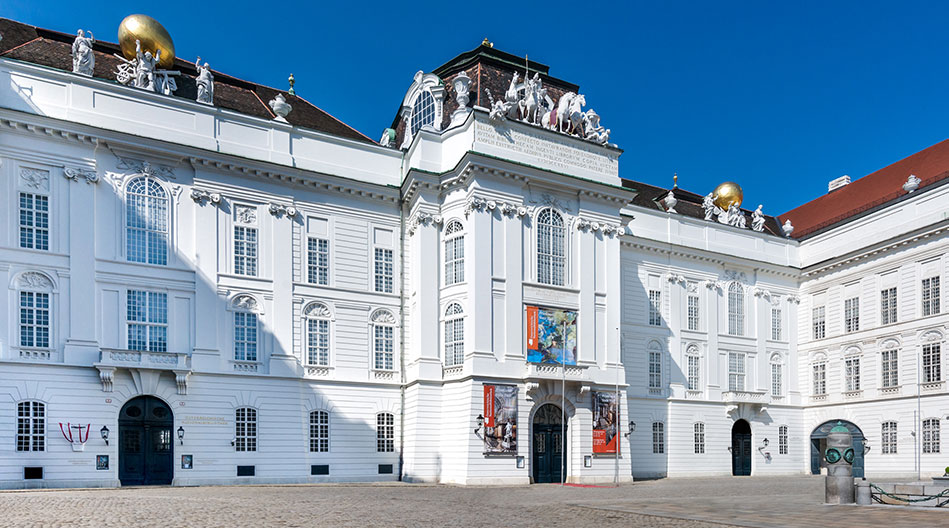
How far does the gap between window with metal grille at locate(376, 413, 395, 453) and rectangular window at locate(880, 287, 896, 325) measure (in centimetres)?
2949

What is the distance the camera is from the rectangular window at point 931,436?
44562 mm

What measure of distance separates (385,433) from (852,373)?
96.2 ft

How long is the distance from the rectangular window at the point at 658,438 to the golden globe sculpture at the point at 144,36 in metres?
32.2

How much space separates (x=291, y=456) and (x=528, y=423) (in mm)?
10678

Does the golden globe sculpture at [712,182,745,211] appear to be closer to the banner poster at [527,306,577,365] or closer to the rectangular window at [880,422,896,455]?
the rectangular window at [880,422,896,455]

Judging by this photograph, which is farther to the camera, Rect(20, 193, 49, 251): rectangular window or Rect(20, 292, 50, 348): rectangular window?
Rect(20, 193, 49, 251): rectangular window

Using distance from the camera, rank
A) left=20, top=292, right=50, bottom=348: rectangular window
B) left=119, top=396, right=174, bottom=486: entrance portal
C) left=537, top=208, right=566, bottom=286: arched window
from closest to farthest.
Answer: left=20, top=292, right=50, bottom=348: rectangular window → left=119, top=396, right=174, bottom=486: entrance portal → left=537, top=208, right=566, bottom=286: arched window

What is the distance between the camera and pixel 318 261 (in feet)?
129

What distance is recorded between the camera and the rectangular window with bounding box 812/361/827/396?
52.7 m

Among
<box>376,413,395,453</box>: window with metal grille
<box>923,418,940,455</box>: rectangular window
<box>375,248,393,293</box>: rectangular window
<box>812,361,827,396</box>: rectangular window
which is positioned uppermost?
<box>375,248,393,293</box>: rectangular window

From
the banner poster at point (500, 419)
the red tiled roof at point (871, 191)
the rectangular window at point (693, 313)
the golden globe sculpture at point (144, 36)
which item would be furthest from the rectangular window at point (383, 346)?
the red tiled roof at point (871, 191)

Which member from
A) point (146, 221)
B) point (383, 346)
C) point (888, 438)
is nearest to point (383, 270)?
point (383, 346)

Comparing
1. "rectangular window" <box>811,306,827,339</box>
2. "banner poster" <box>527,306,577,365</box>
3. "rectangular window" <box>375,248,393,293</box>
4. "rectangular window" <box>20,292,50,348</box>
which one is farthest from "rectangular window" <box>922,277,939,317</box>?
"rectangular window" <box>20,292,50,348</box>

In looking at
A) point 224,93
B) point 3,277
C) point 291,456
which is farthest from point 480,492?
point 224,93
